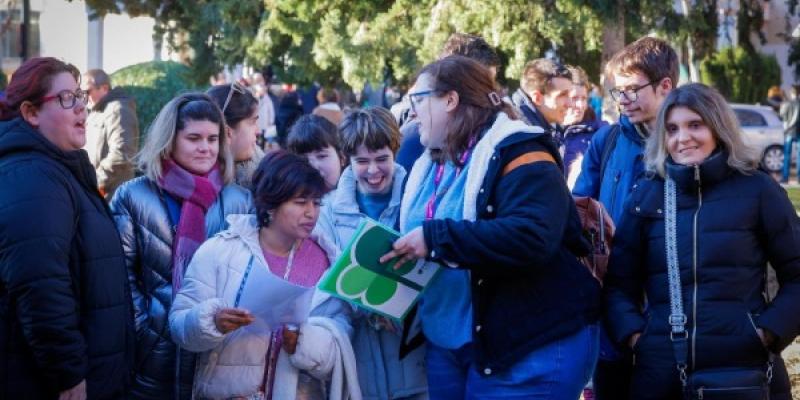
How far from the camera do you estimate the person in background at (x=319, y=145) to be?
19.6ft

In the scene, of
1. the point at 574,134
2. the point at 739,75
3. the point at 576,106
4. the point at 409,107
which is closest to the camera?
the point at 409,107

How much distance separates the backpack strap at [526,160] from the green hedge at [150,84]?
10.5 metres

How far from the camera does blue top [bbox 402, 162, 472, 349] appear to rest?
14.5 ft

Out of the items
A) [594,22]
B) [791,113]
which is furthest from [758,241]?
[791,113]

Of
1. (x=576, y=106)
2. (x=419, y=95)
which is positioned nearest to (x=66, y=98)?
(x=419, y=95)

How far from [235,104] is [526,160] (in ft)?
6.30

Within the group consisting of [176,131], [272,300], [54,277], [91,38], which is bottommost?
[91,38]

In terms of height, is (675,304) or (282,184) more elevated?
(282,184)

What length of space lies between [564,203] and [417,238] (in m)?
0.50

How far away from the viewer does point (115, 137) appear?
11.3 m

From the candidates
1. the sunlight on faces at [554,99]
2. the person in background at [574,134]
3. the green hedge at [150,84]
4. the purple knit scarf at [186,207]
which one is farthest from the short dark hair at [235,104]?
the green hedge at [150,84]

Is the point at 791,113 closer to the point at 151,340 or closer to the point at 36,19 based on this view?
the point at 36,19

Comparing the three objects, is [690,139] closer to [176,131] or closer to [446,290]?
[446,290]

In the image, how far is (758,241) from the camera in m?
4.59
